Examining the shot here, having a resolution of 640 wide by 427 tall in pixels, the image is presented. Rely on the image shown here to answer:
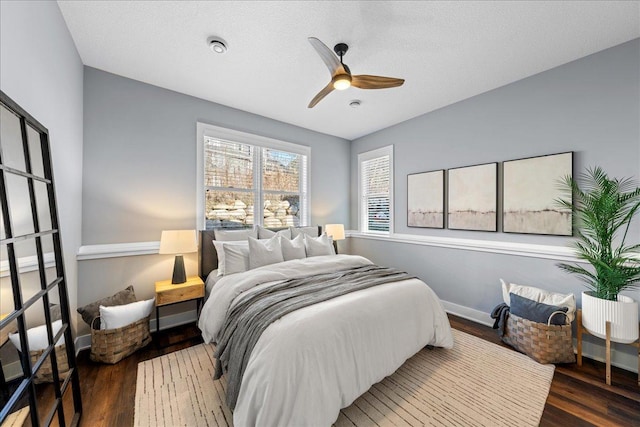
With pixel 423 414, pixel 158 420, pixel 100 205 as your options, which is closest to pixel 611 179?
pixel 423 414

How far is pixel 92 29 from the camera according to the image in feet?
6.63

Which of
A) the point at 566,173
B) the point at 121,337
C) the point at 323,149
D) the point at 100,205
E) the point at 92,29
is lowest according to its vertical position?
the point at 121,337

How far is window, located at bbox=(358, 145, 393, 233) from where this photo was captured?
4230 millimetres

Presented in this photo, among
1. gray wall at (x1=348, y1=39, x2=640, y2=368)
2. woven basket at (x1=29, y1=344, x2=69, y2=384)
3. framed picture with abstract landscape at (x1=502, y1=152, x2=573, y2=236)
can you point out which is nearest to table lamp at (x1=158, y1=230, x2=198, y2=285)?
Answer: woven basket at (x1=29, y1=344, x2=69, y2=384)

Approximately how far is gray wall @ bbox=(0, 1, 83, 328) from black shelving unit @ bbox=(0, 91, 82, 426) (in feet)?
0.82

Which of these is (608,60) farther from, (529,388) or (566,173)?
(529,388)

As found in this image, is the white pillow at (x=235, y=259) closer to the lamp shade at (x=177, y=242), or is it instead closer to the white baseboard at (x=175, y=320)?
the lamp shade at (x=177, y=242)

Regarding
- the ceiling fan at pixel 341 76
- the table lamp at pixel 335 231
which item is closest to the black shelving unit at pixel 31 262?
the ceiling fan at pixel 341 76

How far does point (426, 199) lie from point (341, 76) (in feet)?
7.80

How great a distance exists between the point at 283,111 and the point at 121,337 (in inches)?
126

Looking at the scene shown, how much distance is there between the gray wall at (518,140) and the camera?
219 centimetres

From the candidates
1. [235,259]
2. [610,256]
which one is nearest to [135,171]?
[235,259]

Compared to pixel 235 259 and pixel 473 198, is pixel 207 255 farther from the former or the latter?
pixel 473 198

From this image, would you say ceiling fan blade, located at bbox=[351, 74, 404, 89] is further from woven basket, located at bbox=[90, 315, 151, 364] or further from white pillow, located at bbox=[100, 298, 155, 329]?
woven basket, located at bbox=[90, 315, 151, 364]
